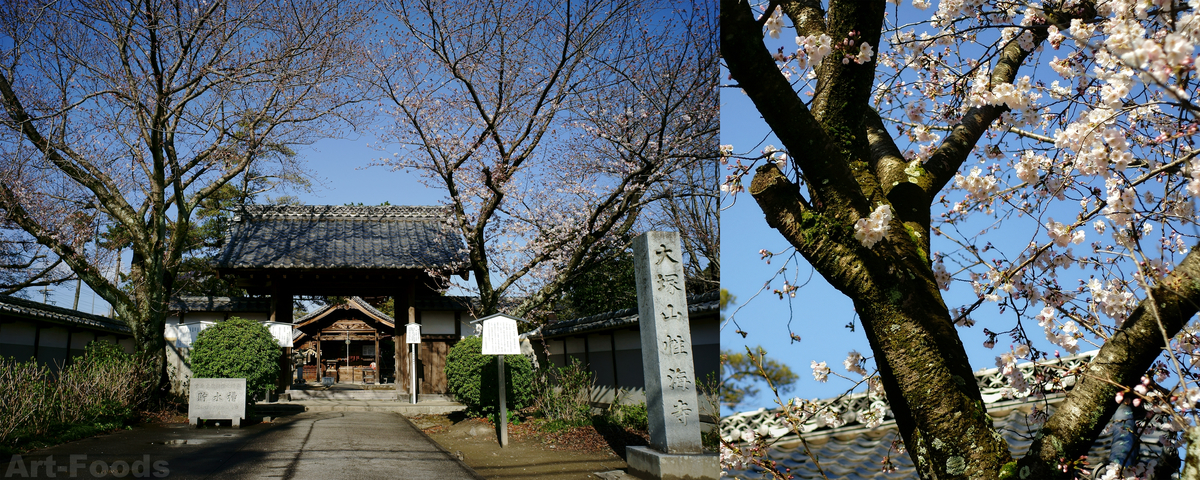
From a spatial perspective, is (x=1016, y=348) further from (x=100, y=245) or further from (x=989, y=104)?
(x=100, y=245)

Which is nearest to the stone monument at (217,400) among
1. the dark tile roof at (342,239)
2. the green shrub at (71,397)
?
the green shrub at (71,397)

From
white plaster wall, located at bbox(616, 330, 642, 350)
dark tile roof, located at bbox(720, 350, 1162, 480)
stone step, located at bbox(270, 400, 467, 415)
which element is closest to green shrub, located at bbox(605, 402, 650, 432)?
white plaster wall, located at bbox(616, 330, 642, 350)

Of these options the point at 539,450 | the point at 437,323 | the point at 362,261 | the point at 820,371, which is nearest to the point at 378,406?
the point at 437,323

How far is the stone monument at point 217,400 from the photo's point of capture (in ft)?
29.8

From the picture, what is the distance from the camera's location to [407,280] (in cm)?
1381

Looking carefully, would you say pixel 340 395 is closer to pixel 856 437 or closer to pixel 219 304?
pixel 219 304

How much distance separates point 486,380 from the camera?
30.7ft

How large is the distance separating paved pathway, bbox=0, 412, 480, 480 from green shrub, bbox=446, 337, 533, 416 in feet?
3.53

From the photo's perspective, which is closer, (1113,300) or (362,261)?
(1113,300)

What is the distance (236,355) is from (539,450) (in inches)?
197

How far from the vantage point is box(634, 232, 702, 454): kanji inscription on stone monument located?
5949mm

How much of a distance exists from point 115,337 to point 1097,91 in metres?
13.8

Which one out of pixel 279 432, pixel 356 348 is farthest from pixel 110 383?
pixel 356 348

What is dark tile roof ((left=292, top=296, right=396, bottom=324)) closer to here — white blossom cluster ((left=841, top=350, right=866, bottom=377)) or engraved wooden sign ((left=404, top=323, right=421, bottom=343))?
engraved wooden sign ((left=404, top=323, right=421, bottom=343))
